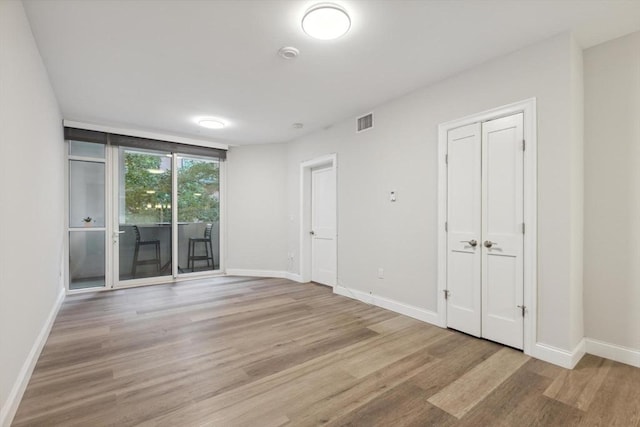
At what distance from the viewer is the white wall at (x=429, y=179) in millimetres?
2402

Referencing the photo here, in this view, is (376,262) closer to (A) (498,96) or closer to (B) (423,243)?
(B) (423,243)

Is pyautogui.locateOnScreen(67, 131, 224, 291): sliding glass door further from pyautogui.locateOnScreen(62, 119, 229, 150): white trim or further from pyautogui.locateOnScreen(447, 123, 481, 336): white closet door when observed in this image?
pyautogui.locateOnScreen(447, 123, 481, 336): white closet door

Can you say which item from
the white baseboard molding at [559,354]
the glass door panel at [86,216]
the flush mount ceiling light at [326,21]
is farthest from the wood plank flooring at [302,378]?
the flush mount ceiling light at [326,21]

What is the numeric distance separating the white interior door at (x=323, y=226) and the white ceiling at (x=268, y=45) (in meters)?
1.55

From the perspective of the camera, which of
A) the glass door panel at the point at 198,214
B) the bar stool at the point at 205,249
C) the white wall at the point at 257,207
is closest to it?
the glass door panel at the point at 198,214

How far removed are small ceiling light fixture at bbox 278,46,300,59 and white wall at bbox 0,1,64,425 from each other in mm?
1809

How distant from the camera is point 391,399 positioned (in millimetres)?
1959

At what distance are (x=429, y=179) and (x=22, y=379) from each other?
392cm

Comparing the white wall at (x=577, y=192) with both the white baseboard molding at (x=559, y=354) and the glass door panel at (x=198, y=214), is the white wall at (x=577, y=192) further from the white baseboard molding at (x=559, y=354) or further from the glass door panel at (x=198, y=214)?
the glass door panel at (x=198, y=214)

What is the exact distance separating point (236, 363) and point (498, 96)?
3.40 meters

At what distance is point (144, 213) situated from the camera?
5.36 m

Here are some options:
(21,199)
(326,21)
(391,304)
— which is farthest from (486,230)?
(21,199)

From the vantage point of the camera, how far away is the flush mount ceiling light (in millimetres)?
2113

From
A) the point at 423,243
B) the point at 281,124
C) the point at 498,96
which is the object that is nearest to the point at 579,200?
the point at 498,96
